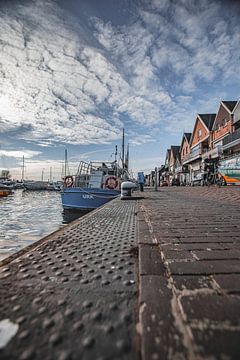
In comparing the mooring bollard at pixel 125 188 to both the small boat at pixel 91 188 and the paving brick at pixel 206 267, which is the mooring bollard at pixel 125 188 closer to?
the small boat at pixel 91 188

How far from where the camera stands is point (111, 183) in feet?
45.6

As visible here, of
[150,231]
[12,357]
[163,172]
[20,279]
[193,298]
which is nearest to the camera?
[12,357]

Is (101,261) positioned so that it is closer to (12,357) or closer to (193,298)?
(193,298)

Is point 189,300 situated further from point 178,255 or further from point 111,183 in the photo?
point 111,183

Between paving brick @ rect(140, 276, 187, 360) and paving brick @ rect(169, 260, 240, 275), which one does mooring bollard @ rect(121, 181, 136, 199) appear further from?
paving brick @ rect(140, 276, 187, 360)

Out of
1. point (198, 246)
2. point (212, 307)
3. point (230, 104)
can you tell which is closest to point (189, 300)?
point (212, 307)

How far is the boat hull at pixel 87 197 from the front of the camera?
12.4 metres

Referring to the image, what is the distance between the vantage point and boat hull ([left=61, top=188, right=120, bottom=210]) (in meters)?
12.4

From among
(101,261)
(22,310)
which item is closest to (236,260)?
(101,261)

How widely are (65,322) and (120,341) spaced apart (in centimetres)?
29

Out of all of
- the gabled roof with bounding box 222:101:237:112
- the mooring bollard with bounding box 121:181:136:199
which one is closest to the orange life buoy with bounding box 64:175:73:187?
the mooring bollard with bounding box 121:181:136:199

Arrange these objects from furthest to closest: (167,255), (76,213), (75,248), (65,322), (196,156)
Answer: (196,156) < (76,213) < (75,248) < (167,255) < (65,322)

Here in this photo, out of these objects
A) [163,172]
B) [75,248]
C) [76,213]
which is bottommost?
[76,213]

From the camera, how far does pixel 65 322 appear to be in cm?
98
